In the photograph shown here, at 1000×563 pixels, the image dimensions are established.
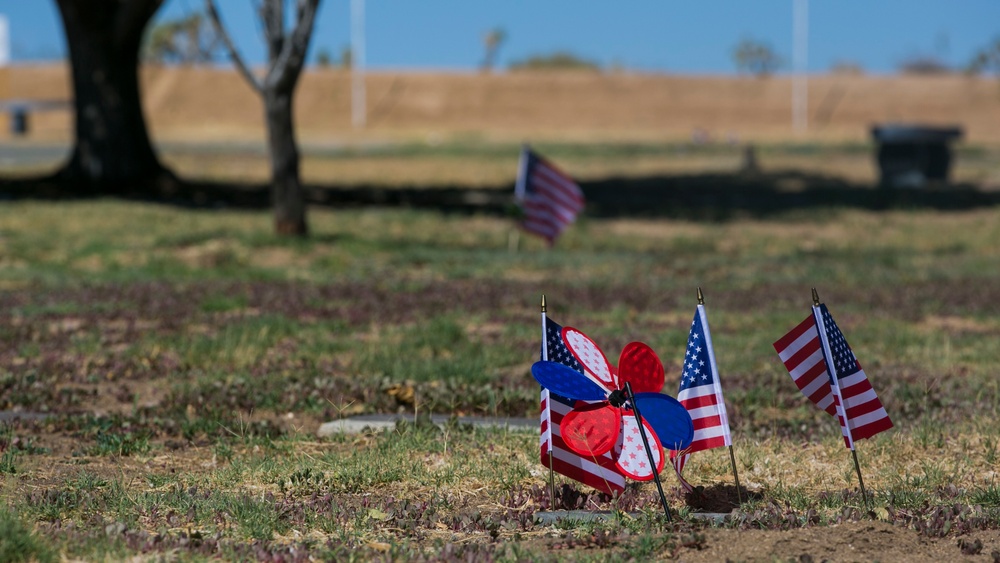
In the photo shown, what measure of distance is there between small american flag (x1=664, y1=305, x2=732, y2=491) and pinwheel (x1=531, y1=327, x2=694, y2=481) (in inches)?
5.1

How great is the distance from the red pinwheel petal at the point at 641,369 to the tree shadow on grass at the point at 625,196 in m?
14.4

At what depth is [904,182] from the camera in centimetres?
3105

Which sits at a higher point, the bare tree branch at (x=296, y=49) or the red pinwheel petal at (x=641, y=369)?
the bare tree branch at (x=296, y=49)

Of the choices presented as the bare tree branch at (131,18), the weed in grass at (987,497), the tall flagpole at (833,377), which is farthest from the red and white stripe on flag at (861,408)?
the bare tree branch at (131,18)

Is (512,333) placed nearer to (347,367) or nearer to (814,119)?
(347,367)

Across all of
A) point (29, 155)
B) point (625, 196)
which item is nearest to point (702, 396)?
point (625, 196)

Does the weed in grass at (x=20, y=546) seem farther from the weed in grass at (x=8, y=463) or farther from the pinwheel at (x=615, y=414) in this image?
the pinwheel at (x=615, y=414)

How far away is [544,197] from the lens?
16484 millimetres

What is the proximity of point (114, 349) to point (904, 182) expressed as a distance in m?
24.8

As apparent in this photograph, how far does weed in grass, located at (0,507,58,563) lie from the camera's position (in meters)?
4.50

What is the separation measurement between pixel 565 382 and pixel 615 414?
274 millimetres

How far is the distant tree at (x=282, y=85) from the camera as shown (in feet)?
52.8

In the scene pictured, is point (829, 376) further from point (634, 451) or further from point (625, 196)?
point (625, 196)

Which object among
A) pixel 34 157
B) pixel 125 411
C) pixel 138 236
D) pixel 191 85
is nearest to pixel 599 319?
pixel 125 411
